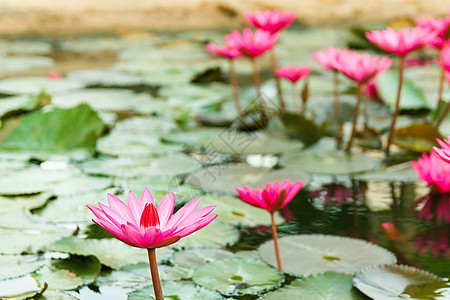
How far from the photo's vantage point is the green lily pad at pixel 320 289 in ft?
2.65

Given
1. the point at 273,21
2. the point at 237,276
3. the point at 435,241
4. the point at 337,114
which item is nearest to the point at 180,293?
the point at 237,276

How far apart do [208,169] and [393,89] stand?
2.94 ft

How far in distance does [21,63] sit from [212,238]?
1915 millimetres

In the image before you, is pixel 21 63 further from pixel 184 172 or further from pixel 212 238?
pixel 212 238

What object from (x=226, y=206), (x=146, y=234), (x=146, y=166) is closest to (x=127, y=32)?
(x=146, y=166)

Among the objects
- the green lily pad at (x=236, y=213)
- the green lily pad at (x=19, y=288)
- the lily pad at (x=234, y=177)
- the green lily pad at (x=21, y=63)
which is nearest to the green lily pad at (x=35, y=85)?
the green lily pad at (x=21, y=63)

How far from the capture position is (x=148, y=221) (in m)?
0.61

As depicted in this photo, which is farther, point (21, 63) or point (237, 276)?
point (21, 63)

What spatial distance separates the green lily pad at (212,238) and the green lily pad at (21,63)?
1.76m

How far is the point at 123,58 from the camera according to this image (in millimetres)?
2941

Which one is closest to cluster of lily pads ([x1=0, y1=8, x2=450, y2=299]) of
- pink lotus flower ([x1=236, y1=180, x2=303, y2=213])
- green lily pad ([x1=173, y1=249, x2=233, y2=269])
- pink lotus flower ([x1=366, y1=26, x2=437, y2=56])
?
green lily pad ([x1=173, y1=249, x2=233, y2=269])

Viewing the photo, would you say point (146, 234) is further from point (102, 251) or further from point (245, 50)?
point (245, 50)

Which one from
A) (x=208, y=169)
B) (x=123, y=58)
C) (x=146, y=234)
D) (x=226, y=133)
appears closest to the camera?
(x=146, y=234)

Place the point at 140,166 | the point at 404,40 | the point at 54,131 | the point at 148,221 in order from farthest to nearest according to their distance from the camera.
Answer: the point at 54,131 < the point at 140,166 < the point at 404,40 < the point at 148,221
